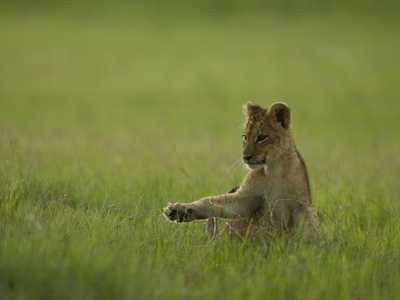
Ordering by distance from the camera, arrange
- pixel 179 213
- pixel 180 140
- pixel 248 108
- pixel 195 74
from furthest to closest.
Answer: pixel 195 74 → pixel 180 140 → pixel 248 108 → pixel 179 213

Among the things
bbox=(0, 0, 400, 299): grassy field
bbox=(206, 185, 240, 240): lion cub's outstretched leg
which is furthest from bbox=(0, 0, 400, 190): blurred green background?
bbox=(206, 185, 240, 240): lion cub's outstretched leg

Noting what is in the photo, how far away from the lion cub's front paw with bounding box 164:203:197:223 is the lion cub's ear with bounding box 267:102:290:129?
1.37 m

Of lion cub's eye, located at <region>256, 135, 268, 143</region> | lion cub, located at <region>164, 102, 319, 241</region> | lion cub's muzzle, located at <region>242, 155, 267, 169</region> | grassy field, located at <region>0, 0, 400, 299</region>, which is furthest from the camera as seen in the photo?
lion cub's eye, located at <region>256, 135, 268, 143</region>

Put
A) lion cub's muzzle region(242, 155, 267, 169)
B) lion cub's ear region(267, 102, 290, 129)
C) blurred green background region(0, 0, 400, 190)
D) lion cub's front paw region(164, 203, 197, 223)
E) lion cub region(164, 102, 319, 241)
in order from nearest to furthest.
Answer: lion cub's front paw region(164, 203, 197, 223) → lion cub region(164, 102, 319, 241) → lion cub's muzzle region(242, 155, 267, 169) → lion cub's ear region(267, 102, 290, 129) → blurred green background region(0, 0, 400, 190)

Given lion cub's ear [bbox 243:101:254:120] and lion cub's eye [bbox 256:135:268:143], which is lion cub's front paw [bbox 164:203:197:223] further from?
lion cub's ear [bbox 243:101:254:120]

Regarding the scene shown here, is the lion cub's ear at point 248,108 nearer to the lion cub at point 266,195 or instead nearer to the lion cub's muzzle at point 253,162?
the lion cub at point 266,195

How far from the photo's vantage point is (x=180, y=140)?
17.5 meters

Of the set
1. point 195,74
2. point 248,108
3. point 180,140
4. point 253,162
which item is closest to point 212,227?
point 253,162

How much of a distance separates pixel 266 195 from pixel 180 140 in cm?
1071

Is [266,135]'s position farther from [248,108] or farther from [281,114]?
[248,108]

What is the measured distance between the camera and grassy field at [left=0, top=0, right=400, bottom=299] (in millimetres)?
5637

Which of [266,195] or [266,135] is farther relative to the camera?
[266,135]

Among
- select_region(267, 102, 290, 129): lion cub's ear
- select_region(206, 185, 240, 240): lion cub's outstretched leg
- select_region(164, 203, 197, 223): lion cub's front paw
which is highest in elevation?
select_region(267, 102, 290, 129): lion cub's ear

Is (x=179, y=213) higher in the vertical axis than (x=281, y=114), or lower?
lower
